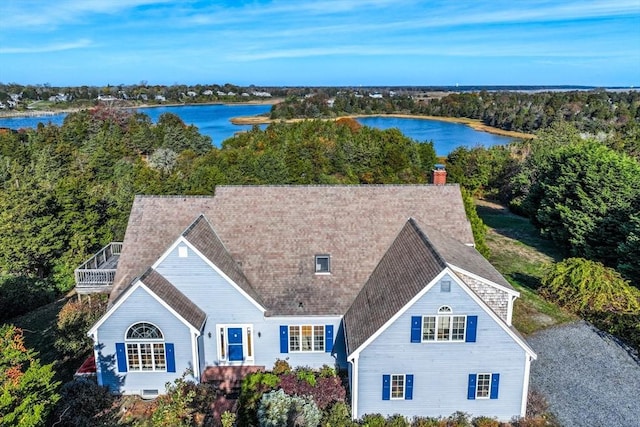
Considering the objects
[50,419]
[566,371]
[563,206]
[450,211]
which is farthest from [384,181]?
[50,419]

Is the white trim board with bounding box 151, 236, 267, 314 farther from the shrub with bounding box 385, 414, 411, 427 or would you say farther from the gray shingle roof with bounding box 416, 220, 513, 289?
the gray shingle roof with bounding box 416, 220, 513, 289

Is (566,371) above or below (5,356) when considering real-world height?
below

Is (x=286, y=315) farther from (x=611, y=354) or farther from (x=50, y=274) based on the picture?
(x=50, y=274)

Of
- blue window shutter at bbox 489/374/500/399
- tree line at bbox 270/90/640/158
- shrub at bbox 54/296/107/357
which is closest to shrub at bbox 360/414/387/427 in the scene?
blue window shutter at bbox 489/374/500/399

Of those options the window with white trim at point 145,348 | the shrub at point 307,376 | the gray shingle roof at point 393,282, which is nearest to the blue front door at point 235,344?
the shrub at point 307,376

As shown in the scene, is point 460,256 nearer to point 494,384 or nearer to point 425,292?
point 425,292

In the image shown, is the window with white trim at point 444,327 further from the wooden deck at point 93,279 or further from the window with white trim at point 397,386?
the wooden deck at point 93,279
